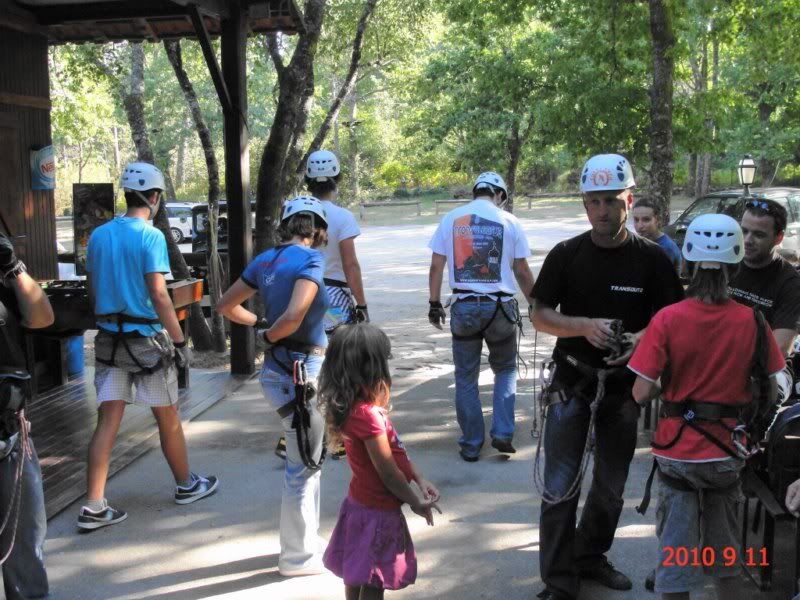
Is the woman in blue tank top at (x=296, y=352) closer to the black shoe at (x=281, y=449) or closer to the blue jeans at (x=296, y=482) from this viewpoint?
the blue jeans at (x=296, y=482)

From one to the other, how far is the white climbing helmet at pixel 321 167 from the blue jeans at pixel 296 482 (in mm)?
2019

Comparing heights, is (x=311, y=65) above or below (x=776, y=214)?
above

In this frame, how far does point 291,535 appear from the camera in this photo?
4266mm

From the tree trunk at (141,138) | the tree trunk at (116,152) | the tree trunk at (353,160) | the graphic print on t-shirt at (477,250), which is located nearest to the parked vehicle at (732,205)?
the tree trunk at (141,138)

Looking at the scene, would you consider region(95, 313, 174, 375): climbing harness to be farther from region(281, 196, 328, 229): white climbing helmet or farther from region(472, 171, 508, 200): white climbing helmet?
region(472, 171, 508, 200): white climbing helmet

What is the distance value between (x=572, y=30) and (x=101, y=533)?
12.0m

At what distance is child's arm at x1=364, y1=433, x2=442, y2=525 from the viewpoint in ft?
10.3

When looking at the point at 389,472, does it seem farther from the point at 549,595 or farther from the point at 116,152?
the point at 116,152

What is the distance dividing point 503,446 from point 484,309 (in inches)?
38.8

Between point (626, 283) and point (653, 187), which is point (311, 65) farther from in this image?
point (626, 283)

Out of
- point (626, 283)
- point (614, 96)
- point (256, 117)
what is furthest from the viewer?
point (256, 117)

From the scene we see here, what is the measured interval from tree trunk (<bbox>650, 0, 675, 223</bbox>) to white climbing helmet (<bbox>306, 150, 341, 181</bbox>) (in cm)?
534

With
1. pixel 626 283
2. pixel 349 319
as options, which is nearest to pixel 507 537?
pixel 626 283

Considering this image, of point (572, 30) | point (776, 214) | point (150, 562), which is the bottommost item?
point (150, 562)
